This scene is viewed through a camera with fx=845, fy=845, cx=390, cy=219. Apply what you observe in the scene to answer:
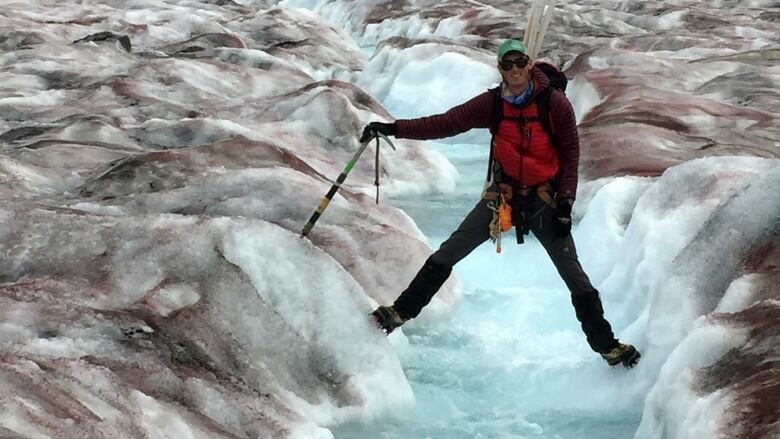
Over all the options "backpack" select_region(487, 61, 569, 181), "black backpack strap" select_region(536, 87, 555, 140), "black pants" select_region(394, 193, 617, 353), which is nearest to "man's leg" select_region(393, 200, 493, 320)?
"black pants" select_region(394, 193, 617, 353)

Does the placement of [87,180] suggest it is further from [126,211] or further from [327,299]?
[327,299]

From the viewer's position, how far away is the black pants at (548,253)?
21.6ft

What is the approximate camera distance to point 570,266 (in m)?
6.59

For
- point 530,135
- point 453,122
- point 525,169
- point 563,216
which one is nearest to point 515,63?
point 530,135

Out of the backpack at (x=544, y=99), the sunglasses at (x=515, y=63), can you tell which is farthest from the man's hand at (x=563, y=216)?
the sunglasses at (x=515, y=63)

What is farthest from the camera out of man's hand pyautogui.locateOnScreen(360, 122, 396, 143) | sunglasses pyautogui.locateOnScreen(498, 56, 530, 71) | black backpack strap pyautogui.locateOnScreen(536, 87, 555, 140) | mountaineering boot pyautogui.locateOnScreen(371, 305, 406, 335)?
mountaineering boot pyautogui.locateOnScreen(371, 305, 406, 335)

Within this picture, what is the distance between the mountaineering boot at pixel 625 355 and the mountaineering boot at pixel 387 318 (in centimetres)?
172

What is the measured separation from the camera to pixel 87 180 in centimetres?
1034

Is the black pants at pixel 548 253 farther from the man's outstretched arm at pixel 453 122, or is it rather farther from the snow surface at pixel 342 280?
the man's outstretched arm at pixel 453 122

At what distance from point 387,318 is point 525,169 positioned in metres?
1.69

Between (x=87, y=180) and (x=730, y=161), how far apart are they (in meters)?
7.37

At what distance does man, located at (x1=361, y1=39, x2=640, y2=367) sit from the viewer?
245 inches

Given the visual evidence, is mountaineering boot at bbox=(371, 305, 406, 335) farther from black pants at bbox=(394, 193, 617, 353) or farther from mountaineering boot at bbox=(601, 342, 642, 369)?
mountaineering boot at bbox=(601, 342, 642, 369)

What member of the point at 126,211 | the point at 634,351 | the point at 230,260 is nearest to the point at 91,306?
the point at 230,260
